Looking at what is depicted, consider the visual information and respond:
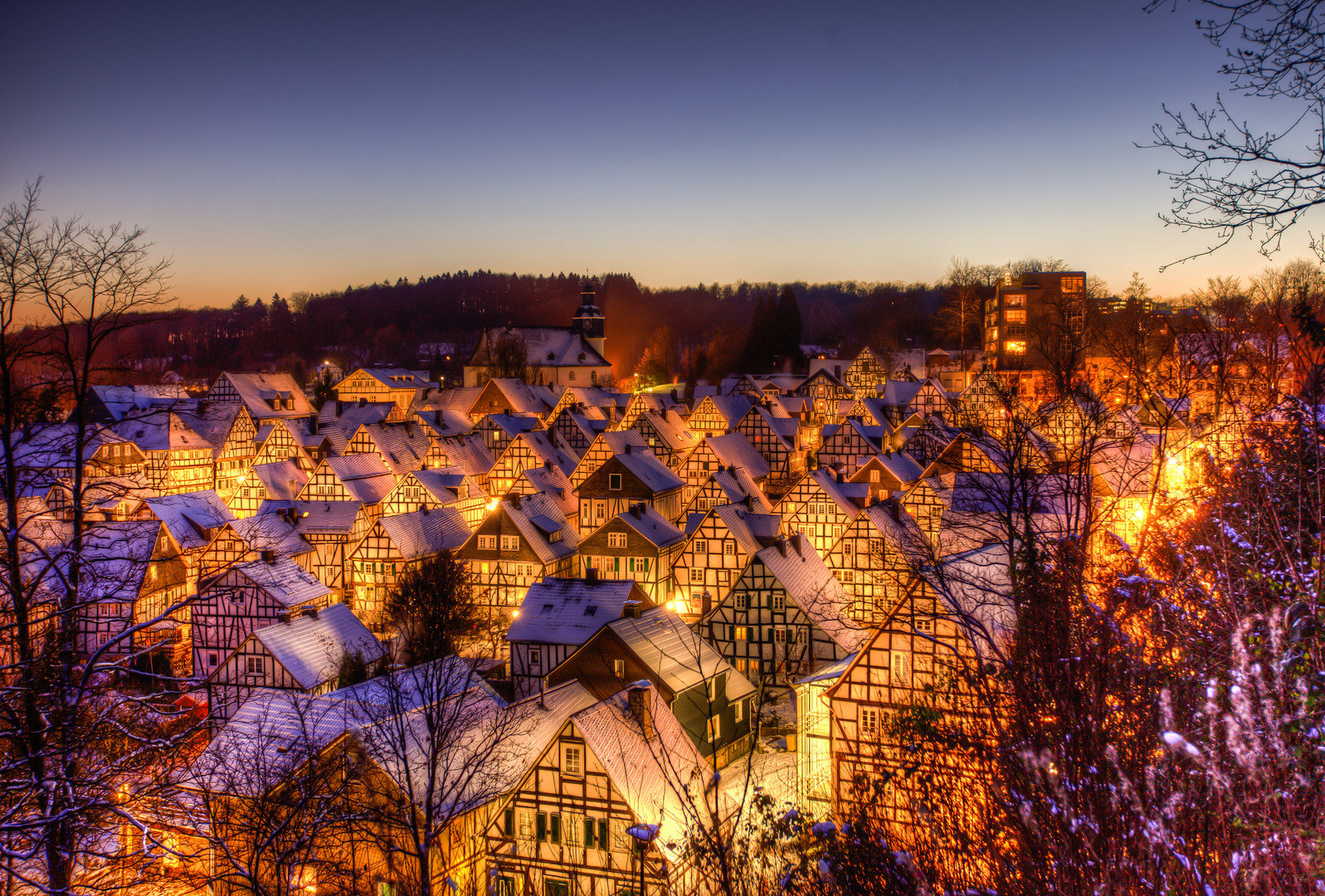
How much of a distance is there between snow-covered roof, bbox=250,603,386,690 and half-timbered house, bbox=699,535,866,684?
977 cm

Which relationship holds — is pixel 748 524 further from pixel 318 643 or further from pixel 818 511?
pixel 318 643

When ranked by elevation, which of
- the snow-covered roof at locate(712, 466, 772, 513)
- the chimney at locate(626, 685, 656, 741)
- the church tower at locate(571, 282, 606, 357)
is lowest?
the chimney at locate(626, 685, 656, 741)

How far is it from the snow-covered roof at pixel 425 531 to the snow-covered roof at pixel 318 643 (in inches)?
262

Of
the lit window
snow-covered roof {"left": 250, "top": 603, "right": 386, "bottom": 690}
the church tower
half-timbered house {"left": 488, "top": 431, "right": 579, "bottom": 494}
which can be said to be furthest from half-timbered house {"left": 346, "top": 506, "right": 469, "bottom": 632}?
the church tower

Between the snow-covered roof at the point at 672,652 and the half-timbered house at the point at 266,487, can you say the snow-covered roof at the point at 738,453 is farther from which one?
the half-timbered house at the point at 266,487

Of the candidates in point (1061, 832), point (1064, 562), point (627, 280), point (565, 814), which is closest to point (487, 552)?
point (565, 814)

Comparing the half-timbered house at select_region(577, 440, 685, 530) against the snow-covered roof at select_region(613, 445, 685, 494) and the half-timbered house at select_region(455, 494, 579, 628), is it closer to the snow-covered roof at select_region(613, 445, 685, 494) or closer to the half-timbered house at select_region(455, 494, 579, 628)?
the snow-covered roof at select_region(613, 445, 685, 494)

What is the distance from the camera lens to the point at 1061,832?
6047 millimetres

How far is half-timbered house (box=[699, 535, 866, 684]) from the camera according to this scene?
25.6 meters

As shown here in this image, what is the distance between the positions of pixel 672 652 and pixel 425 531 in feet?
49.6

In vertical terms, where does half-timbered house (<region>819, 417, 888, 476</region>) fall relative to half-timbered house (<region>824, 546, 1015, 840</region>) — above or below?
above

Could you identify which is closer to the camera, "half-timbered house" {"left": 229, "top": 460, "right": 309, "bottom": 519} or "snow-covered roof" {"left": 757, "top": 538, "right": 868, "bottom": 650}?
"snow-covered roof" {"left": 757, "top": 538, "right": 868, "bottom": 650}

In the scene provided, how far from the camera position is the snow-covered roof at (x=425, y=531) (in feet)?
109

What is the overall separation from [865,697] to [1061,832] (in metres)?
11.4
